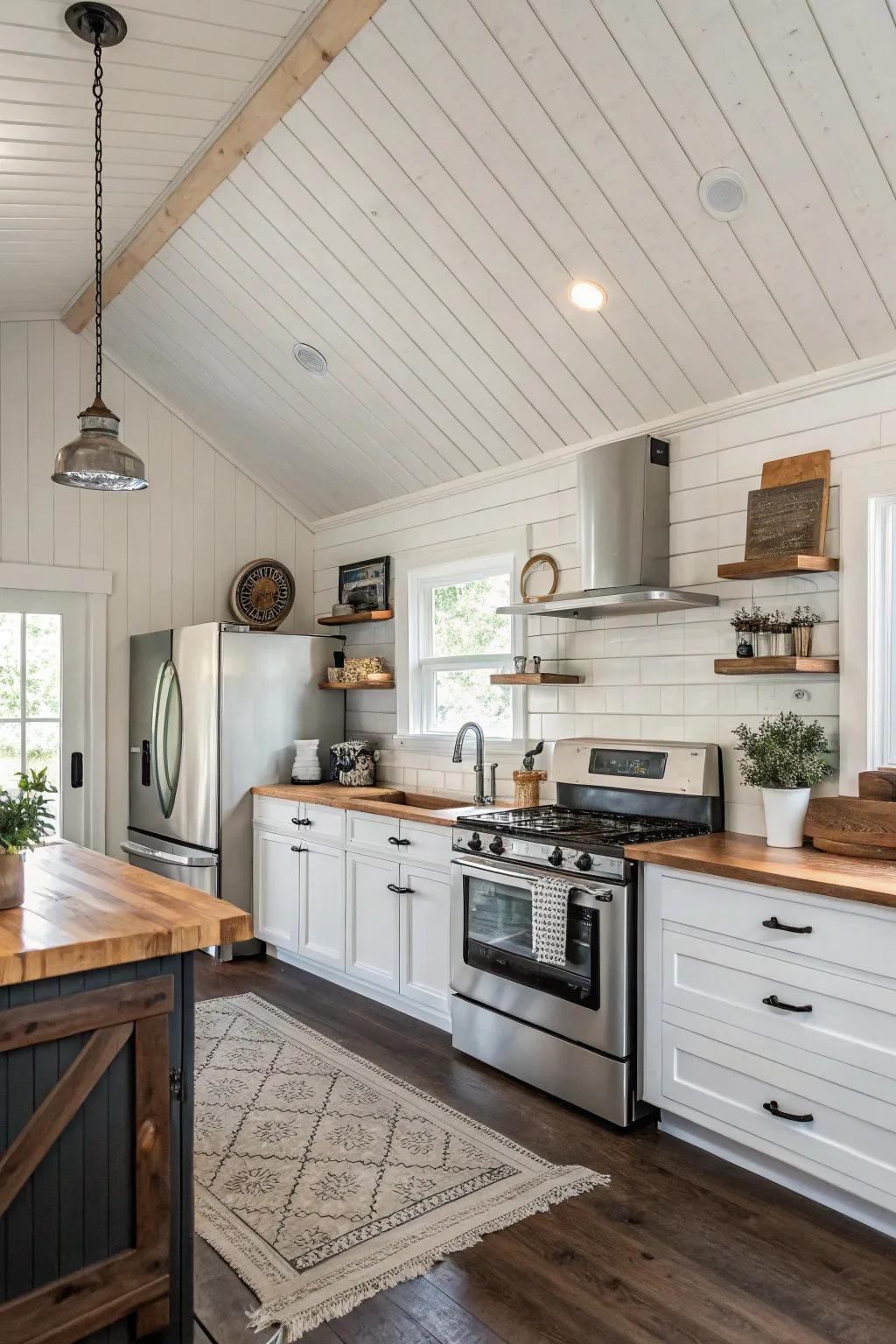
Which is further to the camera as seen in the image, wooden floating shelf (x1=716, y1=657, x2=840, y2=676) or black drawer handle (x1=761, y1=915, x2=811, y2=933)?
wooden floating shelf (x1=716, y1=657, x2=840, y2=676)

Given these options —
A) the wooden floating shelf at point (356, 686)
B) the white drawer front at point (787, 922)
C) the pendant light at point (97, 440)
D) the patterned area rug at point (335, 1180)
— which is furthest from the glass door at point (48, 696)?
the white drawer front at point (787, 922)

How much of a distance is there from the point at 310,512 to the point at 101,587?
1.38 metres

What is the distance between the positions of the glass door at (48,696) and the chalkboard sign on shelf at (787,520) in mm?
3778

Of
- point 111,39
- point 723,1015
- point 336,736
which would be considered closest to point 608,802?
point 723,1015

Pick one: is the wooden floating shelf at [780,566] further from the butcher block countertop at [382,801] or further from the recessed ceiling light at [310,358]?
the recessed ceiling light at [310,358]

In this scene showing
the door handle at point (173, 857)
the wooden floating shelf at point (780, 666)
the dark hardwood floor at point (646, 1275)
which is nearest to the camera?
the dark hardwood floor at point (646, 1275)

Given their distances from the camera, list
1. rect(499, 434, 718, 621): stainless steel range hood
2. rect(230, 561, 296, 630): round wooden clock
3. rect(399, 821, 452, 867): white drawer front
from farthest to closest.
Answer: rect(230, 561, 296, 630): round wooden clock < rect(399, 821, 452, 867): white drawer front < rect(499, 434, 718, 621): stainless steel range hood

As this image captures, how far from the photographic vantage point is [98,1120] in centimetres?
195

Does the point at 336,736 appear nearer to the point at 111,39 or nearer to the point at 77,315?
the point at 77,315

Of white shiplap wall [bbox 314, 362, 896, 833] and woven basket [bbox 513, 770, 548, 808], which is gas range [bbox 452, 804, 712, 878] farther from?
white shiplap wall [bbox 314, 362, 896, 833]

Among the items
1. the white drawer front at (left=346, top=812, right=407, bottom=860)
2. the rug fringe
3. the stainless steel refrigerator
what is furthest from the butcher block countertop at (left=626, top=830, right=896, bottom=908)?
the stainless steel refrigerator

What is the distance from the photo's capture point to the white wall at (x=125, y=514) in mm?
5172

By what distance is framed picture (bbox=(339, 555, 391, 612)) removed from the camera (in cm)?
531

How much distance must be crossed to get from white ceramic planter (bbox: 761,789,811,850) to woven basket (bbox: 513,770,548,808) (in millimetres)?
1263
